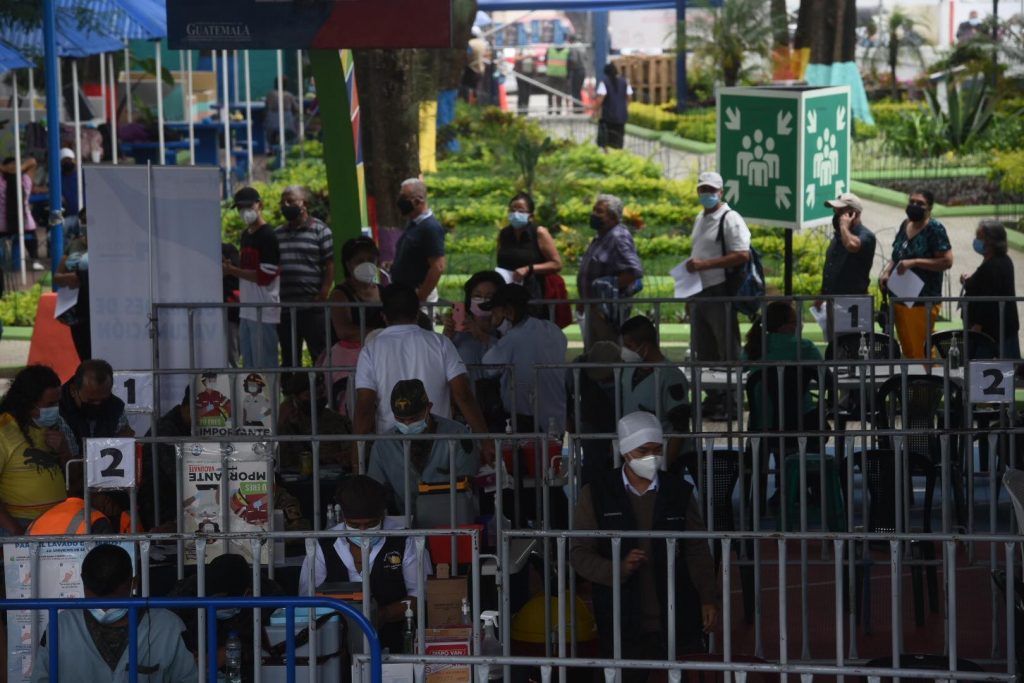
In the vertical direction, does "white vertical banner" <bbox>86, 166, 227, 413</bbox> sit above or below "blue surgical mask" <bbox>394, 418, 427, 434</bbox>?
above

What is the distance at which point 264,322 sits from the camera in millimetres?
13594

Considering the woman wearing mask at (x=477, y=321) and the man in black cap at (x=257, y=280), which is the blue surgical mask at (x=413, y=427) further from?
the man in black cap at (x=257, y=280)

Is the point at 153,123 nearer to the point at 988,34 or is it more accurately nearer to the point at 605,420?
the point at 988,34

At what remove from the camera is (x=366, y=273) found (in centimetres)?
1241

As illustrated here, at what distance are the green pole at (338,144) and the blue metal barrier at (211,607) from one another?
704cm

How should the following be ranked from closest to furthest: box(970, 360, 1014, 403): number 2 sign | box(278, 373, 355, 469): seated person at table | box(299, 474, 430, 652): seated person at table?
1. box(299, 474, 430, 652): seated person at table
2. box(970, 360, 1014, 403): number 2 sign
3. box(278, 373, 355, 469): seated person at table

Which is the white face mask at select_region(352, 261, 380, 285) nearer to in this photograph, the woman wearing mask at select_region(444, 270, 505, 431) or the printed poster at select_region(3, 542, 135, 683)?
the woman wearing mask at select_region(444, 270, 505, 431)

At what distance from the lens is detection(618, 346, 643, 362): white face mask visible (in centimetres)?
1099

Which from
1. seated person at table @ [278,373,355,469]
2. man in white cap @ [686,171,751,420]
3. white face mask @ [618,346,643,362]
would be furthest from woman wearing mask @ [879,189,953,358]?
seated person at table @ [278,373,355,469]

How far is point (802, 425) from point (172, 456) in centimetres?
368

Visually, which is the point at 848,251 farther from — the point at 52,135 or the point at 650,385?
the point at 52,135

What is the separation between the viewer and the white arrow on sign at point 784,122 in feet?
47.5

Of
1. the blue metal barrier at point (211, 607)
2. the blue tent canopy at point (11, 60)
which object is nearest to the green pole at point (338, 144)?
the blue metal barrier at point (211, 607)

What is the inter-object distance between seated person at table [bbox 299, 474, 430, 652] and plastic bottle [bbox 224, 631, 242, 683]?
685 mm
